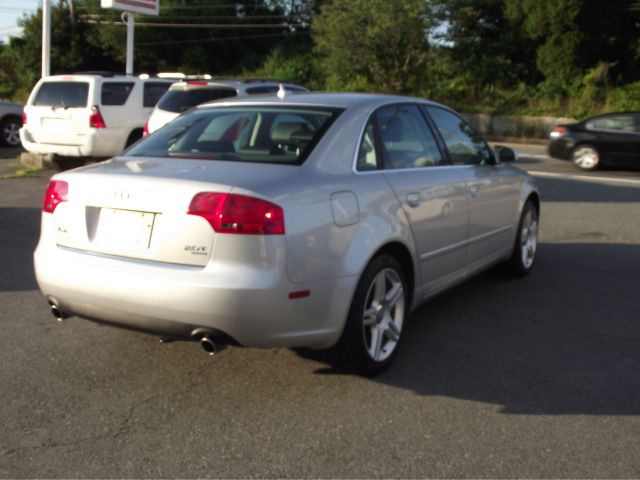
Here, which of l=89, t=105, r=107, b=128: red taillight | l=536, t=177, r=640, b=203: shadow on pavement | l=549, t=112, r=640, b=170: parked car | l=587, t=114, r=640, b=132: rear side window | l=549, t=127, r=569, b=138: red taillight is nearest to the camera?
l=536, t=177, r=640, b=203: shadow on pavement

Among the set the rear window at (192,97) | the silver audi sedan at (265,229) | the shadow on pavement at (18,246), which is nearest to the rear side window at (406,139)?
the silver audi sedan at (265,229)

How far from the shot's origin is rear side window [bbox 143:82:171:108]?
1473 centimetres

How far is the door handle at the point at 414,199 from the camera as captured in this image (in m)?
4.99

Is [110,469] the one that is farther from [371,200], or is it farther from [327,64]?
[327,64]

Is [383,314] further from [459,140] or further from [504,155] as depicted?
[504,155]

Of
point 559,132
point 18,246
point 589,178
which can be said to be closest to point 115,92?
point 18,246

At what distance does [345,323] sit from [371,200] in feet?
2.36

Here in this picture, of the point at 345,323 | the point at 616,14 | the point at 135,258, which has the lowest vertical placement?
the point at 345,323

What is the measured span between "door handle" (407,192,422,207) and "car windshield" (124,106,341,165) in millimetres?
674

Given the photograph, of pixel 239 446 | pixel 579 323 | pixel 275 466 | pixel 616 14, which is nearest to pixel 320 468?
pixel 275 466

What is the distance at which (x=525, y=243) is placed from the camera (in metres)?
7.28

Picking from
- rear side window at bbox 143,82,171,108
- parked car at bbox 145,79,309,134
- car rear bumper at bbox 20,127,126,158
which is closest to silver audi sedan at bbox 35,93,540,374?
parked car at bbox 145,79,309,134

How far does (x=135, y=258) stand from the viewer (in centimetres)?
418

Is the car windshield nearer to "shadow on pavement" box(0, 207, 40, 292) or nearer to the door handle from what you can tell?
the door handle
